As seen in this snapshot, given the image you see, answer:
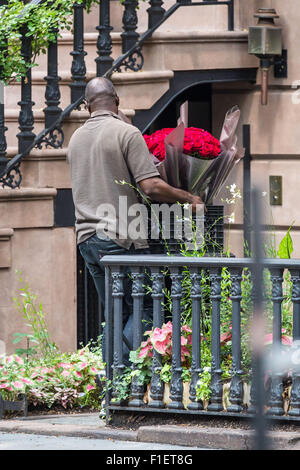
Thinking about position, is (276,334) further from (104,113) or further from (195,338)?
(104,113)

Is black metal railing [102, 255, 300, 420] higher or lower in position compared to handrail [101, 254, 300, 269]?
lower

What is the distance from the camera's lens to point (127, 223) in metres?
5.01

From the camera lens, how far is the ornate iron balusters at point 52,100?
705cm

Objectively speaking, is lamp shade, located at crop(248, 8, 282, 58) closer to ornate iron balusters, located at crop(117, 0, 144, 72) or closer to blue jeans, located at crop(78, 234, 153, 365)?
ornate iron balusters, located at crop(117, 0, 144, 72)

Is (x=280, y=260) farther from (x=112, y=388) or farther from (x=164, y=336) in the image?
(x=112, y=388)

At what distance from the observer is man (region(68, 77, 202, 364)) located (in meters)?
4.97

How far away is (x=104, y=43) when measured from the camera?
285 inches

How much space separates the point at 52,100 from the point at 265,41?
183 cm

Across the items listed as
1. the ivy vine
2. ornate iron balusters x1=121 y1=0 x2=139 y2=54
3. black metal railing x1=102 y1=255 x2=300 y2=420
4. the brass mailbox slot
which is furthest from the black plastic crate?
the brass mailbox slot

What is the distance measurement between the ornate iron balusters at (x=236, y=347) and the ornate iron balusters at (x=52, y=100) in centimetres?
308

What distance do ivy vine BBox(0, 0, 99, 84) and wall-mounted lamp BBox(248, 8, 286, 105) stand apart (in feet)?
5.01

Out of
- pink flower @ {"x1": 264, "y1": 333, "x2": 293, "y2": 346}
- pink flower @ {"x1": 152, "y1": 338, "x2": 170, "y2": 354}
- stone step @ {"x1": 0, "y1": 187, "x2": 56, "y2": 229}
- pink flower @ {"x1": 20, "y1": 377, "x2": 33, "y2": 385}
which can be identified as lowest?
pink flower @ {"x1": 20, "y1": 377, "x2": 33, "y2": 385}

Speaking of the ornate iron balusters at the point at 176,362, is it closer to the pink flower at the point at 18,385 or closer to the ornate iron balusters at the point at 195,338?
the ornate iron balusters at the point at 195,338

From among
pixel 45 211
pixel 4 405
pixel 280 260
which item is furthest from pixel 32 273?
pixel 280 260
